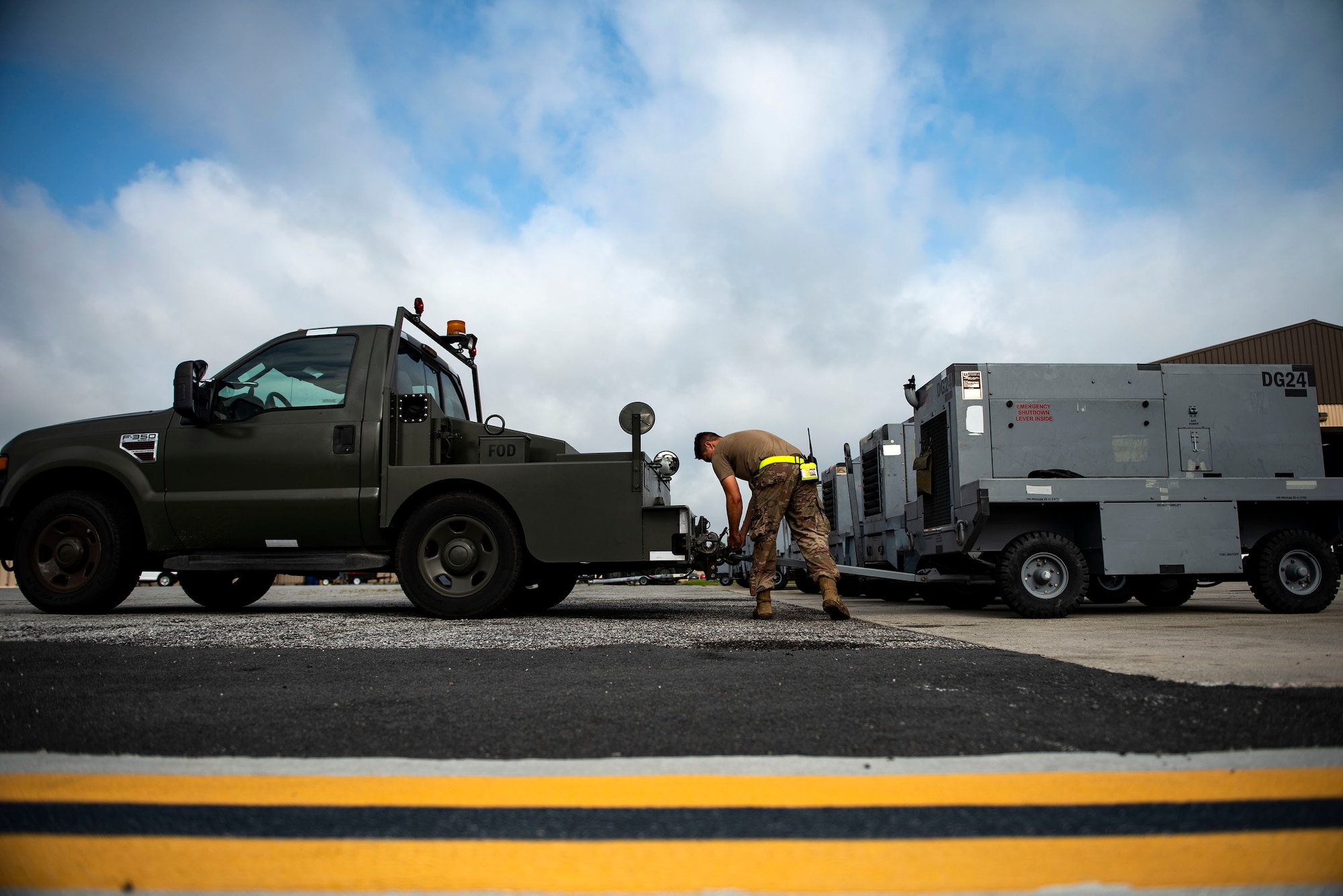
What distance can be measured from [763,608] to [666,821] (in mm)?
5085

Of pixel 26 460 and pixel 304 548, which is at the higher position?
pixel 26 460

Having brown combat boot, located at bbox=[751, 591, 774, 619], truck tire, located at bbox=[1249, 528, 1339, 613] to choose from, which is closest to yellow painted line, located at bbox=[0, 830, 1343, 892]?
brown combat boot, located at bbox=[751, 591, 774, 619]

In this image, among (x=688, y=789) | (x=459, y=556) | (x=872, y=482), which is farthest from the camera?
(x=872, y=482)

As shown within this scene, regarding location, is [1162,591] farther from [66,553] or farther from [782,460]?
[66,553]

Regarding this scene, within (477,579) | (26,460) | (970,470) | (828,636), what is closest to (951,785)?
(828,636)

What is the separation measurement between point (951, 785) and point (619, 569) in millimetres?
5404

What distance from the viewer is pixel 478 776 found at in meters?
1.74

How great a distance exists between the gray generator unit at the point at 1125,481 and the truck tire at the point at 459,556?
3.96 meters

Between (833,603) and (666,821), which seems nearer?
(666,821)

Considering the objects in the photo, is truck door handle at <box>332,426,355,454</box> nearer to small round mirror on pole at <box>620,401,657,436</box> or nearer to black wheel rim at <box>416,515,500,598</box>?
black wheel rim at <box>416,515,500,598</box>

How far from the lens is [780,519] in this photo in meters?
6.76

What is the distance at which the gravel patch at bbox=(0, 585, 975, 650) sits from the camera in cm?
438

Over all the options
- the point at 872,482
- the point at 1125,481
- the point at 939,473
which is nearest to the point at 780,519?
the point at 939,473

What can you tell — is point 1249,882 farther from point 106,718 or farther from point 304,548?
point 304,548
